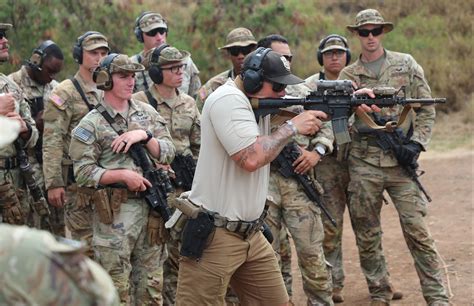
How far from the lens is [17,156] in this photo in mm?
7410

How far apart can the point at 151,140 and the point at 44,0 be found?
31.1 feet

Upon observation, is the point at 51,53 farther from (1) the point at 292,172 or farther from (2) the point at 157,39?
(1) the point at 292,172

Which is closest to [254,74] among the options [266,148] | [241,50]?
[266,148]

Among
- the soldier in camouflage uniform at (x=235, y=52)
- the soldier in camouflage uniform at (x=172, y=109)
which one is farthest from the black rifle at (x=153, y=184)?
the soldier in camouflage uniform at (x=235, y=52)

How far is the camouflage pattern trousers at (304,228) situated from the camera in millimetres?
6941

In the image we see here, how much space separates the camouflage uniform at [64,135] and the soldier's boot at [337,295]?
2.25 metres

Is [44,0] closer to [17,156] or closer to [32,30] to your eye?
[32,30]

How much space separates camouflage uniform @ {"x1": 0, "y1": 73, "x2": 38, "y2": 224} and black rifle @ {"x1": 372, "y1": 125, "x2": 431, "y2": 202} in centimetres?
276

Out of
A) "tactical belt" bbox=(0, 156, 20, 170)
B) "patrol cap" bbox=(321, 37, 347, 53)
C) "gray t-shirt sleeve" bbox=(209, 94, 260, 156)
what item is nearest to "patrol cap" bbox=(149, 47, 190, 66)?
"tactical belt" bbox=(0, 156, 20, 170)

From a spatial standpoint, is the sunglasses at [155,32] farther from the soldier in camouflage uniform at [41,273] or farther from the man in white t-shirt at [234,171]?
the soldier in camouflage uniform at [41,273]

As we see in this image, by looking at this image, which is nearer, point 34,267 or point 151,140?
point 34,267

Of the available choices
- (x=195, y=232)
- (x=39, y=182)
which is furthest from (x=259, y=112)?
(x=39, y=182)

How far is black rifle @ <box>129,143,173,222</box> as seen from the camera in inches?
248

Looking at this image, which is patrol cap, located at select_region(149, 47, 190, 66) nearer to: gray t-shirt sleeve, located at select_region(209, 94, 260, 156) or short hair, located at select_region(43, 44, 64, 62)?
short hair, located at select_region(43, 44, 64, 62)
